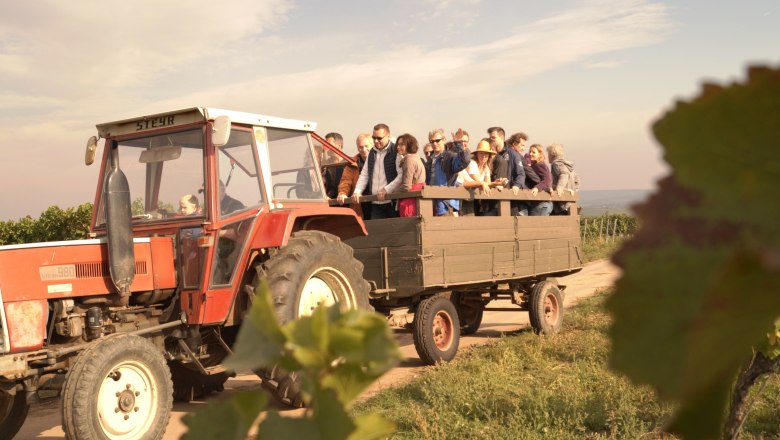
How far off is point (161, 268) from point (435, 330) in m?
2.85

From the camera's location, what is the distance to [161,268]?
17.9ft

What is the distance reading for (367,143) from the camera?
7863mm

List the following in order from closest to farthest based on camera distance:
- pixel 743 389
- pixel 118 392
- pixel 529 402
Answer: pixel 743 389 → pixel 118 392 → pixel 529 402

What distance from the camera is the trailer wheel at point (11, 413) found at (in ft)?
17.0

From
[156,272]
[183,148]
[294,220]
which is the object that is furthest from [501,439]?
[183,148]

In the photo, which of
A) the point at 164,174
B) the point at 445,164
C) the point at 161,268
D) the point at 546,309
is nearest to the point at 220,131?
the point at 164,174

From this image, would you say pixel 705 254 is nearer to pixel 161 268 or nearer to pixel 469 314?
pixel 161 268

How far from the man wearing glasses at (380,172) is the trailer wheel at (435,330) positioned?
3.10 ft

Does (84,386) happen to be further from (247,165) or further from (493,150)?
(493,150)

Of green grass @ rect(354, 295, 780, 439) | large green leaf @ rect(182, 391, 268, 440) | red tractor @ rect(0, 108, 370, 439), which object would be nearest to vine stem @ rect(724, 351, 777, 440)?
green grass @ rect(354, 295, 780, 439)

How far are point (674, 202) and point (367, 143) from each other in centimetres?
767

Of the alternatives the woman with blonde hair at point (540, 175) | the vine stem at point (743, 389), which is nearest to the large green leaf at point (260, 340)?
the vine stem at point (743, 389)

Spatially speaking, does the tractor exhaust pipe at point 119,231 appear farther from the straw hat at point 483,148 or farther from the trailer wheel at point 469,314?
the trailer wheel at point 469,314

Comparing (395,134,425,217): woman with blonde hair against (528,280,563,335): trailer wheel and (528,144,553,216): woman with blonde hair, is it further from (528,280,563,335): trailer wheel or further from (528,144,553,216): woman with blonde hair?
(528,280,563,335): trailer wheel
